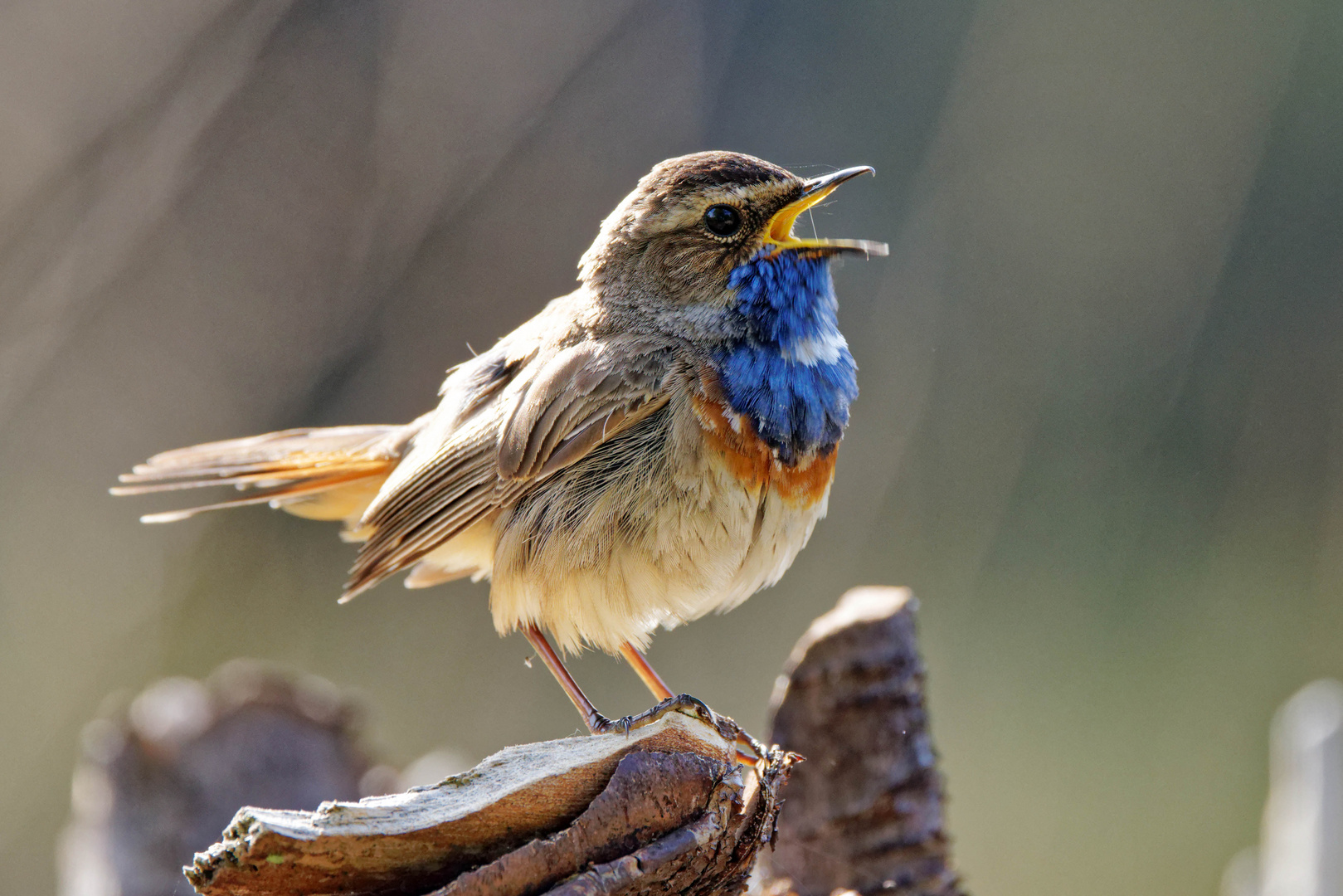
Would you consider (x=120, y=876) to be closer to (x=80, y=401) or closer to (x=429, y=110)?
(x=80, y=401)

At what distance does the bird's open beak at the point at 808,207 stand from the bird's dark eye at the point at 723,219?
94 mm

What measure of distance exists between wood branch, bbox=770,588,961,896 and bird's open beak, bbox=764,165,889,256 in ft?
3.37

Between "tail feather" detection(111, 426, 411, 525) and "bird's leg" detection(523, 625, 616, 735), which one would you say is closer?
"bird's leg" detection(523, 625, 616, 735)

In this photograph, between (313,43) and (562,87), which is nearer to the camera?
(313,43)

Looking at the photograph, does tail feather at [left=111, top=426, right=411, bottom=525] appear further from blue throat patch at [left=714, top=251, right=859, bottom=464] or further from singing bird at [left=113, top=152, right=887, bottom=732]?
blue throat patch at [left=714, top=251, right=859, bottom=464]

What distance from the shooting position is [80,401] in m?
7.20

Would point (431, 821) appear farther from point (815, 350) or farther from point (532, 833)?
point (815, 350)

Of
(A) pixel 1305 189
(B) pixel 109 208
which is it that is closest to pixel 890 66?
(A) pixel 1305 189

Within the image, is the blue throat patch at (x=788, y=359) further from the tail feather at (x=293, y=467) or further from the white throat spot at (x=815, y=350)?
the tail feather at (x=293, y=467)

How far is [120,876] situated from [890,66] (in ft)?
22.1

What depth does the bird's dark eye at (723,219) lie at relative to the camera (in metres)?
3.46

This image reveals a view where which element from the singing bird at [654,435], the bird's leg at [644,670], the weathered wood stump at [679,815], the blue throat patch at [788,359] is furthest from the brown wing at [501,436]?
the weathered wood stump at [679,815]

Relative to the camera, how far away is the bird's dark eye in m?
3.46

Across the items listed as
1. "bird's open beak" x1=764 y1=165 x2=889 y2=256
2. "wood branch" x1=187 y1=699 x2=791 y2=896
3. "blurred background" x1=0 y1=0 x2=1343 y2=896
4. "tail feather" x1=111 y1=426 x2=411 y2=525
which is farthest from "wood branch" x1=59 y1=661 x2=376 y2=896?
"blurred background" x1=0 y1=0 x2=1343 y2=896
